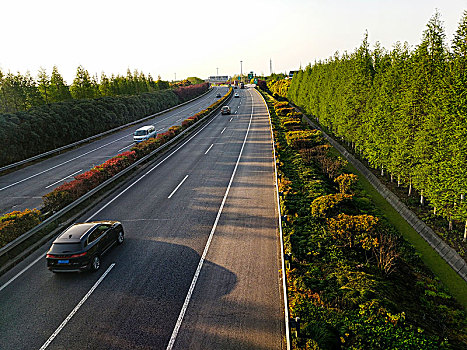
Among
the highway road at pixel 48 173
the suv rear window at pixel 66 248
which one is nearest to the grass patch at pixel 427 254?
the suv rear window at pixel 66 248

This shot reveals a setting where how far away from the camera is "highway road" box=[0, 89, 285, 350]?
8.35m

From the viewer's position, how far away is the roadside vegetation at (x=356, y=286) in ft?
25.3

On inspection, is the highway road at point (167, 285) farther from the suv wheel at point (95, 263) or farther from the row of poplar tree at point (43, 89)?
the row of poplar tree at point (43, 89)

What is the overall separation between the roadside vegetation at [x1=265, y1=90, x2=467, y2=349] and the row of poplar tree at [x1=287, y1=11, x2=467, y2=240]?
3.11m

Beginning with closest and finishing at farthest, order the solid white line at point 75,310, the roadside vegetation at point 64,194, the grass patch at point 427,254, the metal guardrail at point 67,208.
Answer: the solid white line at point 75,310 → the grass patch at point 427,254 → the metal guardrail at point 67,208 → the roadside vegetation at point 64,194

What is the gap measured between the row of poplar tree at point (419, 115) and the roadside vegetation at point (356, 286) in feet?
10.2

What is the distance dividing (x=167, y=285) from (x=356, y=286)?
6.02 meters

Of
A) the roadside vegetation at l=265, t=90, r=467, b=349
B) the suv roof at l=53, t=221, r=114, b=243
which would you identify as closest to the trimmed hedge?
the suv roof at l=53, t=221, r=114, b=243

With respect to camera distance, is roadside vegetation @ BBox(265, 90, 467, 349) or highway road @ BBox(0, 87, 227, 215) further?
highway road @ BBox(0, 87, 227, 215)

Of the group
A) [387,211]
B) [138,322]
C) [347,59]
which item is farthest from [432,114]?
[347,59]

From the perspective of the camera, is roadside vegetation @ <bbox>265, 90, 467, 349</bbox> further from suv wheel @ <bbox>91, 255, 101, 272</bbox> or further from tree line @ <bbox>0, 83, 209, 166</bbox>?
tree line @ <bbox>0, 83, 209, 166</bbox>

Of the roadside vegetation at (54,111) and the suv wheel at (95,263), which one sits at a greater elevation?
the roadside vegetation at (54,111)

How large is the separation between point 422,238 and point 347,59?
951 inches

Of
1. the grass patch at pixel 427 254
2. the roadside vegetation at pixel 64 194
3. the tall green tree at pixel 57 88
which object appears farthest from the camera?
the tall green tree at pixel 57 88
